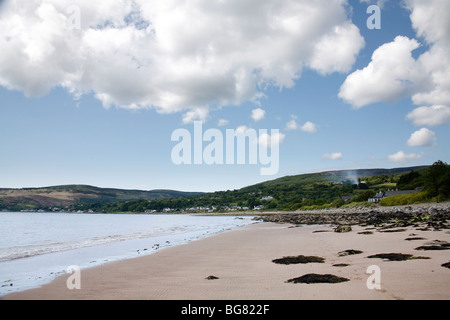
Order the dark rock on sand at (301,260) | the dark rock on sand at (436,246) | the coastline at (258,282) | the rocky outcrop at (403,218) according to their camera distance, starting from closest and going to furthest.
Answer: the coastline at (258,282) < the dark rock on sand at (301,260) < the dark rock on sand at (436,246) < the rocky outcrop at (403,218)

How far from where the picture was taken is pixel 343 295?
20.5 ft

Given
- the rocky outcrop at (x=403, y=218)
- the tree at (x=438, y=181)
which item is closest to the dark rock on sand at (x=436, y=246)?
the rocky outcrop at (x=403, y=218)

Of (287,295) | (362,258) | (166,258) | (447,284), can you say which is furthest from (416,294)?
(166,258)

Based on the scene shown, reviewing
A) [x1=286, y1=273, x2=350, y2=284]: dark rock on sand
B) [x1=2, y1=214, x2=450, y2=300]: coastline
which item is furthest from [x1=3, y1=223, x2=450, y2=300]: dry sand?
[x1=286, y1=273, x2=350, y2=284]: dark rock on sand

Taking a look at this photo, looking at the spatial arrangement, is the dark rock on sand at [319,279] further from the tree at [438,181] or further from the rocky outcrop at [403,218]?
the tree at [438,181]

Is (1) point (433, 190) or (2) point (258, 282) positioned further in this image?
(1) point (433, 190)

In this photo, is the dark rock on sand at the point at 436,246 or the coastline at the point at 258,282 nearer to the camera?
the coastline at the point at 258,282

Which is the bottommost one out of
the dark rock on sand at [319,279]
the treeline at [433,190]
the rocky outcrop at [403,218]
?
Result: the rocky outcrop at [403,218]

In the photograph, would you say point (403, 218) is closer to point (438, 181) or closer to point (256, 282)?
point (438, 181)

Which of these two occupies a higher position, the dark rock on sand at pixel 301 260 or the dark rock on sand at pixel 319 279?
the dark rock on sand at pixel 319 279

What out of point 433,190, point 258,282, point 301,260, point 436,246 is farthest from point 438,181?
point 258,282

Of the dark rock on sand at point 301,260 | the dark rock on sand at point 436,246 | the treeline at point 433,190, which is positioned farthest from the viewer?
the treeline at point 433,190

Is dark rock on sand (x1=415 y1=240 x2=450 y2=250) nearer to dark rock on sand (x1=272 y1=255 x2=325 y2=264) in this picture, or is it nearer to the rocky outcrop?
dark rock on sand (x1=272 y1=255 x2=325 y2=264)
